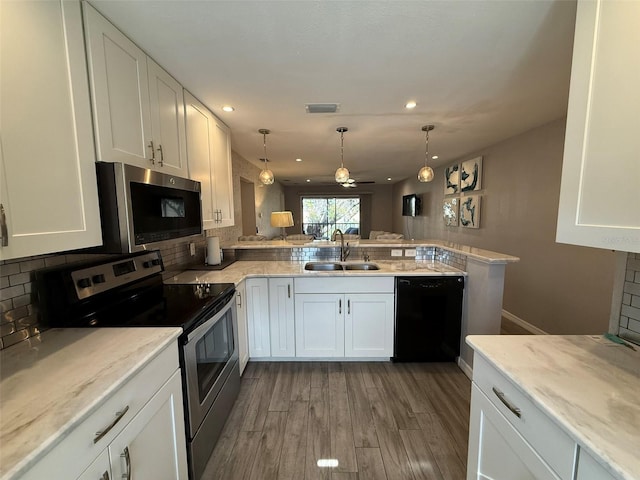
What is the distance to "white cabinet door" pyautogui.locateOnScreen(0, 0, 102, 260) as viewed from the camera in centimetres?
83

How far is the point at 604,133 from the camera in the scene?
86 centimetres

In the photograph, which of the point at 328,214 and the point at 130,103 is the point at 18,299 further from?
the point at 328,214

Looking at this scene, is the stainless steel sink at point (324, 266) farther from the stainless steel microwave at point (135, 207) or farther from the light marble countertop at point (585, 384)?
the light marble countertop at point (585, 384)

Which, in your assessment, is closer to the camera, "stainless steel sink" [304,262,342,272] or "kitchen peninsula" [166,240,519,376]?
"kitchen peninsula" [166,240,519,376]

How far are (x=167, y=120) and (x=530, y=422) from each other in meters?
2.33

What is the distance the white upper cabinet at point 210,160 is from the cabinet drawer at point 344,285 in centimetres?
100

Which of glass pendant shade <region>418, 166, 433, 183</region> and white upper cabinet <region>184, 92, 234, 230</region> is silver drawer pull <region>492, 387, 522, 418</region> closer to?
white upper cabinet <region>184, 92, 234, 230</region>

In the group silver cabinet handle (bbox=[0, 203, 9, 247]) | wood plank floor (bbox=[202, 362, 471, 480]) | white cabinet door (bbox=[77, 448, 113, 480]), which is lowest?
wood plank floor (bbox=[202, 362, 471, 480])

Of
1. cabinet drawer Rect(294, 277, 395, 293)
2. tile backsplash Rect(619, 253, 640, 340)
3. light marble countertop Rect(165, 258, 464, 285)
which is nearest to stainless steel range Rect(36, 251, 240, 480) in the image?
light marble countertop Rect(165, 258, 464, 285)

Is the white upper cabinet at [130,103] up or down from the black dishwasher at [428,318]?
up

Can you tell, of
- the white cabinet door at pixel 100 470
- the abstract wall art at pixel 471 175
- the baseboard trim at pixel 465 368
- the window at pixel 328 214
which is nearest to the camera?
the white cabinet door at pixel 100 470

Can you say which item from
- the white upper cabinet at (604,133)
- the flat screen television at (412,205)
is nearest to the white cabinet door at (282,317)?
the white upper cabinet at (604,133)

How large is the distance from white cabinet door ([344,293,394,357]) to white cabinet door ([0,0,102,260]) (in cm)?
200

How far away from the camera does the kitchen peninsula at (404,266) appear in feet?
7.16
